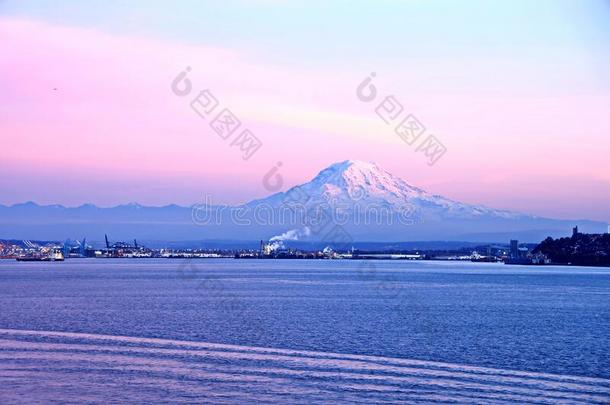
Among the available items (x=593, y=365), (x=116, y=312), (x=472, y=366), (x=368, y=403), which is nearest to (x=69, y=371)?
(x=368, y=403)

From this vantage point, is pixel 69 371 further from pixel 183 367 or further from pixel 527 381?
pixel 527 381

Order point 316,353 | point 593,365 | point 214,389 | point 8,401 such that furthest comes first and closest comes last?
point 316,353 → point 593,365 → point 214,389 → point 8,401

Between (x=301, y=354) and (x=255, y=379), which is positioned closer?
(x=255, y=379)

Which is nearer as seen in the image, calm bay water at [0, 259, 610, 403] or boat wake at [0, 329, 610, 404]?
boat wake at [0, 329, 610, 404]

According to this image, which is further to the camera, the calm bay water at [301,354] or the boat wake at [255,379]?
the calm bay water at [301,354]

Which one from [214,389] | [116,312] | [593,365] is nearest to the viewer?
[214,389]

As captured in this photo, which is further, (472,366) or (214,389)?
(472,366)
